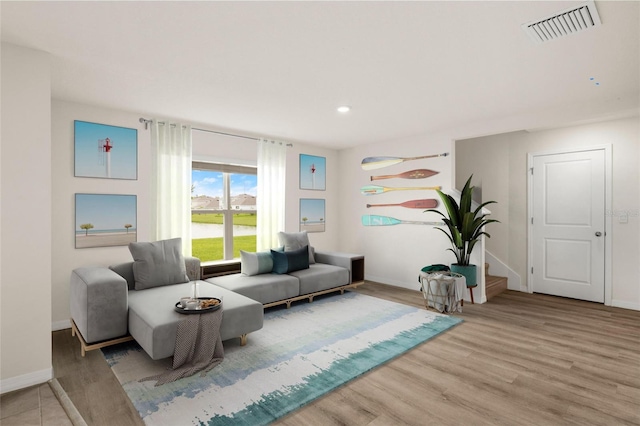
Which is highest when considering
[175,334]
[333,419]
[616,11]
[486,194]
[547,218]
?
[616,11]

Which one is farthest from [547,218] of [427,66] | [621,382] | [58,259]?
[58,259]

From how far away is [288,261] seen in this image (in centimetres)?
450

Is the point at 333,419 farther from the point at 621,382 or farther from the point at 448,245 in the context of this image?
the point at 448,245

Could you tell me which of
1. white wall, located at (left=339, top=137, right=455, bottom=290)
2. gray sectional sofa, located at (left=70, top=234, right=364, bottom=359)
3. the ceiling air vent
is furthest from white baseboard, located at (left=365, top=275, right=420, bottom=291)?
the ceiling air vent

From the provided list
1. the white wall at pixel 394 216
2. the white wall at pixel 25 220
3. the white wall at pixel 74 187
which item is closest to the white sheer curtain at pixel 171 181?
the white wall at pixel 74 187

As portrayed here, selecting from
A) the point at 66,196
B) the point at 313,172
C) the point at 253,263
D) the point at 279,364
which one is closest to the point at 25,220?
the point at 66,196

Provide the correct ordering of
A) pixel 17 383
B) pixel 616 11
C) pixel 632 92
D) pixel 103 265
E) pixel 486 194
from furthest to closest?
pixel 486 194
pixel 103 265
pixel 632 92
pixel 17 383
pixel 616 11

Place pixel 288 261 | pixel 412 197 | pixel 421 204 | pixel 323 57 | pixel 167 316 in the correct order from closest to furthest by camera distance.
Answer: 1. pixel 323 57
2. pixel 167 316
3. pixel 288 261
4. pixel 421 204
5. pixel 412 197

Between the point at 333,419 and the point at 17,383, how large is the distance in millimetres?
2256

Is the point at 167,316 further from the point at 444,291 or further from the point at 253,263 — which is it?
the point at 444,291

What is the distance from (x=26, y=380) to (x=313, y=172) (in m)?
4.53

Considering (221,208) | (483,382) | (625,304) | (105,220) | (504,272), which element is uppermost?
(221,208)

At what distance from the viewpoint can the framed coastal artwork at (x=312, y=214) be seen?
5.80 m

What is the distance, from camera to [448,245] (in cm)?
483
